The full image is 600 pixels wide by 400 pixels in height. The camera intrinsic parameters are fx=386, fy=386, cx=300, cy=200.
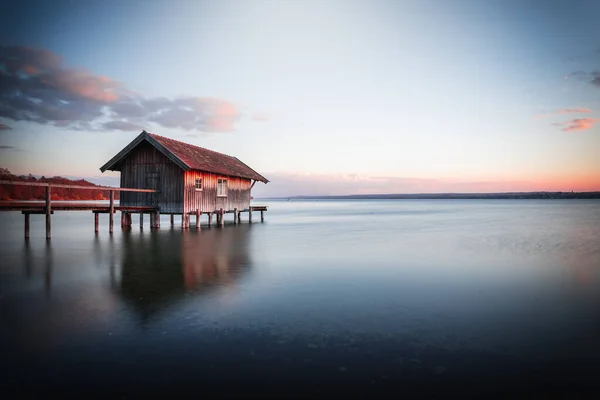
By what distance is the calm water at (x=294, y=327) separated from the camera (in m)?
5.21

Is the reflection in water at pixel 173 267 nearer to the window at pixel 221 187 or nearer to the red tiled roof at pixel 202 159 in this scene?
the red tiled roof at pixel 202 159

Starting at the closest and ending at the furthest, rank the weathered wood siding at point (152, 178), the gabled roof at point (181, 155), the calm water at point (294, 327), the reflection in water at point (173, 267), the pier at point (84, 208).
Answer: the calm water at point (294, 327) < the reflection in water at point (173, 267) < the pier at point (84, 208) < the gabled roof at point (181, 155) < the weathered wood siding at point (152, 178)

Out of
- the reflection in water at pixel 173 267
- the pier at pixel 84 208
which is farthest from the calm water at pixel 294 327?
the pier at pixel 84 208

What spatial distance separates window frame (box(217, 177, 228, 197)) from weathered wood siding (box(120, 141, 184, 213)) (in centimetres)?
507

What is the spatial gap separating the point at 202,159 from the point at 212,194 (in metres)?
2.83

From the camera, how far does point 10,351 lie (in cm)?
605

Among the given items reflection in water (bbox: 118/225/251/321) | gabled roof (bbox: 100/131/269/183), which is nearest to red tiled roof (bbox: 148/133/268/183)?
gabled roof (bbox: 100/131/269/183)

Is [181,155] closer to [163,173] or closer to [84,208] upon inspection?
[163,173]

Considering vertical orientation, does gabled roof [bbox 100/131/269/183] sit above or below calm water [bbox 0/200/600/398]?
above

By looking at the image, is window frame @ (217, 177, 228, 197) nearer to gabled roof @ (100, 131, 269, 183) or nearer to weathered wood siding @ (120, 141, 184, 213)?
gabled roof @ (100, 131, 269, 183)

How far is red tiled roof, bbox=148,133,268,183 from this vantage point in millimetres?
26312

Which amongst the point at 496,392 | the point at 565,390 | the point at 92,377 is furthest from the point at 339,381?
the point at 92,377

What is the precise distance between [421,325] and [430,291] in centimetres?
352

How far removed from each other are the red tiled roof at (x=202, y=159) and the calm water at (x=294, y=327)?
39.4 feet
